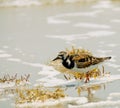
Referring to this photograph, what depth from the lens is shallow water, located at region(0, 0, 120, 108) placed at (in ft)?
47.3

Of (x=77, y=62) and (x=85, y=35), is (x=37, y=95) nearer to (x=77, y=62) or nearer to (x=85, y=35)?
(x=77, y=62)

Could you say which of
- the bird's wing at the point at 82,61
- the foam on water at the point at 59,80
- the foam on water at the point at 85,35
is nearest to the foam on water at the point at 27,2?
the foam on water at the point at 85,35

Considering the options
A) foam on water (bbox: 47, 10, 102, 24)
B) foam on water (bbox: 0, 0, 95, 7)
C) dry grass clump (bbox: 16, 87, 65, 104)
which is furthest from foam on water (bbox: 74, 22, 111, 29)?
dry grass clump (bbox: 16, 87, 65, 104)

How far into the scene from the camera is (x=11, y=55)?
16875 millimetres

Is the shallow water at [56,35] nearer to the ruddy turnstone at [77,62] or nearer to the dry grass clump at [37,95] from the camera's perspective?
the dry grass clump at [37,95]

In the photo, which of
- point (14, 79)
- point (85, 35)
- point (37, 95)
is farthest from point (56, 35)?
point (37, 95)

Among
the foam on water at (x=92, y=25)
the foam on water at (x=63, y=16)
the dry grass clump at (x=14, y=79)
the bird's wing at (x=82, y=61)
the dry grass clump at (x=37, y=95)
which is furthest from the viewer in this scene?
the foam on water at (x=63, y=16)

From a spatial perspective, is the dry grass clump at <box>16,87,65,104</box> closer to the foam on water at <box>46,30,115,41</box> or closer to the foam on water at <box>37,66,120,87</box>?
the foam on water at <box>37,66,120,87</box>

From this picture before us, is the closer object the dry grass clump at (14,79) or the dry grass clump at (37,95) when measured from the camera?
the dry grass clump at (37,95)

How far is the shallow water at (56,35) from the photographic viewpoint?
14.4 meters

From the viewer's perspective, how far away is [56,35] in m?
20.4

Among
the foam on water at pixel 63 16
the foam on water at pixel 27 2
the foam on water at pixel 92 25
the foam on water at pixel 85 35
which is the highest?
the foam on water at pixel 27 2

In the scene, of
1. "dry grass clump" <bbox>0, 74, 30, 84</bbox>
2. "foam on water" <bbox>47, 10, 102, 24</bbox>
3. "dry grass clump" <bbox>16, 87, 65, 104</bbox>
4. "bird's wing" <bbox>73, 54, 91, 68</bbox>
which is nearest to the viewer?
"dry grass clump" <bbox>16, 87, 65, 104</bbox>

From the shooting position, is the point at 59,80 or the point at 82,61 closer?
the point at 82,61
